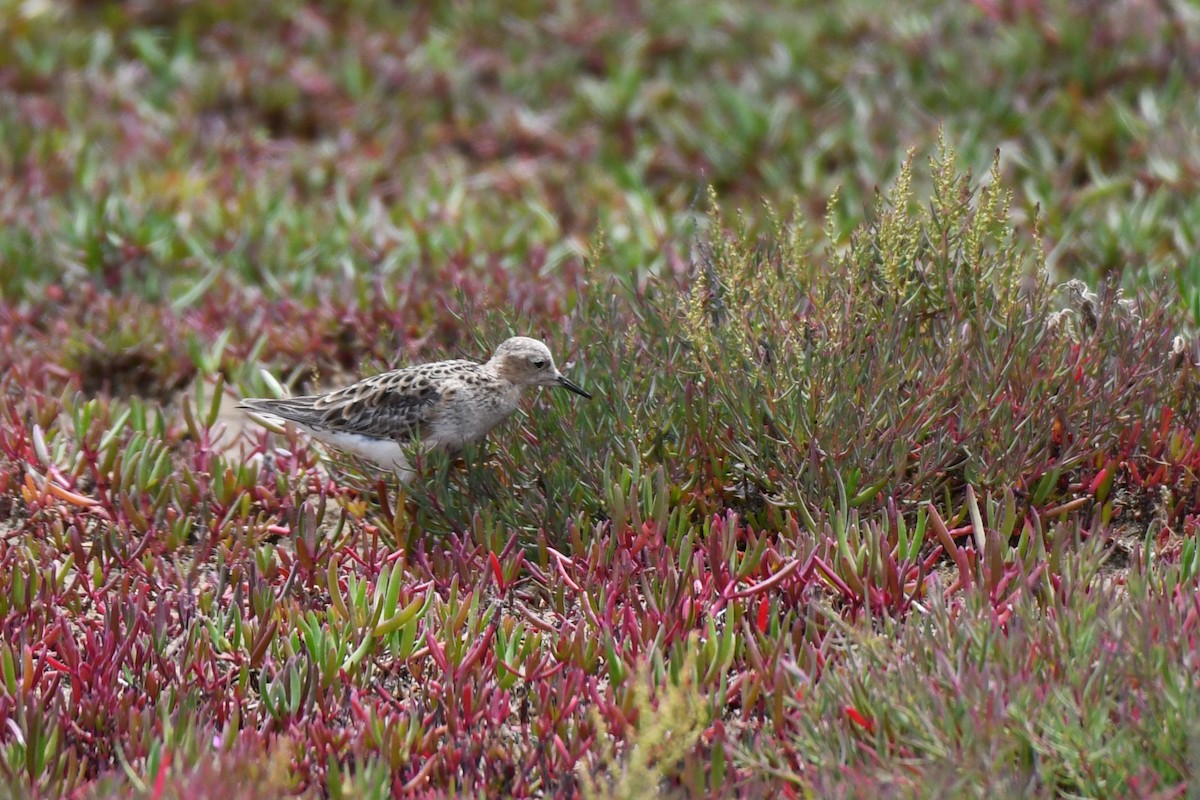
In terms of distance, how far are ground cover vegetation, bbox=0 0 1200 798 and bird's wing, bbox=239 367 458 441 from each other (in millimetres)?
183

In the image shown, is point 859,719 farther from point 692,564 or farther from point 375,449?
point 375,449

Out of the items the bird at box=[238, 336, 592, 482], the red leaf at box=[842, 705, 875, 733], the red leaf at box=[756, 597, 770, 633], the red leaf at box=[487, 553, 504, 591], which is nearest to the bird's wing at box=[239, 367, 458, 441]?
the bird at box=[238, 336, 592, 482]

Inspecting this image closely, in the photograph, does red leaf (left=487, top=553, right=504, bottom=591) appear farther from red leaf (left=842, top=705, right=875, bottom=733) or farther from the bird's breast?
red leaf (left=842, top=705, right=875, bottom=733)

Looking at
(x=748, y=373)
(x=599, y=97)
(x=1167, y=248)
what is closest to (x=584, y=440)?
(x=748, y=373)

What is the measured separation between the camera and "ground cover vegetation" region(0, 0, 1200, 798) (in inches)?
153

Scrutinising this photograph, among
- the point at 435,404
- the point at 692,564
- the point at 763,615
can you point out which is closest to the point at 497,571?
the point at 692,564

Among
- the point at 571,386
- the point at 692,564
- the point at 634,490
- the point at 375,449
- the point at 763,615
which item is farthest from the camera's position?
the point at 375,449

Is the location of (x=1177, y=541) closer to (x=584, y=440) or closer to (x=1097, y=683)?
(x=1097, y=683)

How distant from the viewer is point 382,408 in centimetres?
543

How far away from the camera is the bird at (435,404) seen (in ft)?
17.3

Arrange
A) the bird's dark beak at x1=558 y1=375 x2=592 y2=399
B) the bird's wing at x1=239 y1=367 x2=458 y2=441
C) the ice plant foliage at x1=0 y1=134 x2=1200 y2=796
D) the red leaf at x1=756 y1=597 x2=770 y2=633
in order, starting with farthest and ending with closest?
the bird's wing at x1=239 y1=367 x2=458 y2=441, the bird's dark beak at x1=558 y1=375 x2=592 y2=399, the red leaf at x1=756 y1=597 x2=770 y2=633, the ice plant foliage at x1=0 y1=134 x2=1200 y2=796

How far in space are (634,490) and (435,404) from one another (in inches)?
35.1

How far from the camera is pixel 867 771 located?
3.72 metres

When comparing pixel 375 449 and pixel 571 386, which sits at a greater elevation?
pixel 571 386
